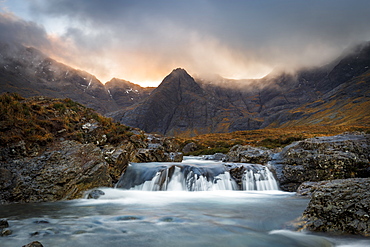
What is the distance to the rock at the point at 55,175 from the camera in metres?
9.94

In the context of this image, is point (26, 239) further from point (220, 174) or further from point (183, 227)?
point (220, 174)

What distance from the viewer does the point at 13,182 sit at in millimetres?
9938

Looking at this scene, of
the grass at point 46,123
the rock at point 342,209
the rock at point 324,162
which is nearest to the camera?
the rock at point 342,209

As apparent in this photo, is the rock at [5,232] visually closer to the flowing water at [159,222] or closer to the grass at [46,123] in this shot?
the flowing water at [159,222]

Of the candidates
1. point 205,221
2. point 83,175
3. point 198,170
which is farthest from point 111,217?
point 198,170

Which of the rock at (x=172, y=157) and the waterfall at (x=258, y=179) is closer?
the waterfall at (x=258, y=179)

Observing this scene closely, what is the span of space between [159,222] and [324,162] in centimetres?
1331

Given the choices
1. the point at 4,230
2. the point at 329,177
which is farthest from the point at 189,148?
the point at 4,230

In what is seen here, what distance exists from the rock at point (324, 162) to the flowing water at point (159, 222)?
5095mm

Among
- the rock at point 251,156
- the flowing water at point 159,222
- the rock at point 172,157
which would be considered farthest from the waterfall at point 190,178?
the rock at point 172,157

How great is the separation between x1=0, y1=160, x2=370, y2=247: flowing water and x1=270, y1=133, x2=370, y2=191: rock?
16.7 feet

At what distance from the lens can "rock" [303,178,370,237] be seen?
16.9 feet

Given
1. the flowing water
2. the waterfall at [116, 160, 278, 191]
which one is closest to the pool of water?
the flowing water

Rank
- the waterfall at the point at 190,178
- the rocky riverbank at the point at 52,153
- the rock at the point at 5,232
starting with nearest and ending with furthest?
the rock at the point at 5,232
the rocky riverbank at the point at 52,153
the waterfall at the point at 190,178
